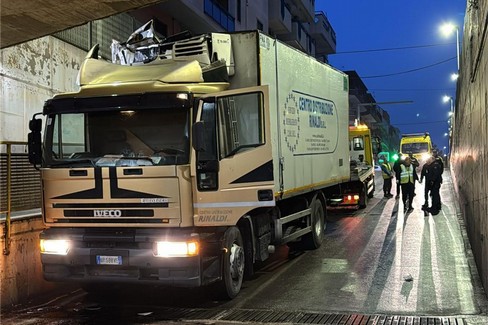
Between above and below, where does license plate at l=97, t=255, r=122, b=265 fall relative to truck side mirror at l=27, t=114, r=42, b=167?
below

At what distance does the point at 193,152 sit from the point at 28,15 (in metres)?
3.39

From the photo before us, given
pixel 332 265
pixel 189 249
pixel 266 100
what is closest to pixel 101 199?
pixel 189 249

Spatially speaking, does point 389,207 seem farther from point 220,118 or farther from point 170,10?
point 220,118

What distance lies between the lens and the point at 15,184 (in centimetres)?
786

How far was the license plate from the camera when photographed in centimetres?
637

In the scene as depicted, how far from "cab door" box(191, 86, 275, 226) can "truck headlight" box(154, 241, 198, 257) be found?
1.12 feet

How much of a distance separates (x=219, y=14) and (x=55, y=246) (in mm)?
16650

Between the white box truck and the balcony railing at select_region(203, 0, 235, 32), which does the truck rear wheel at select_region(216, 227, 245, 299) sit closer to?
the white box truck

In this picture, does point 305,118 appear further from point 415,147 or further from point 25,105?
point 415,147

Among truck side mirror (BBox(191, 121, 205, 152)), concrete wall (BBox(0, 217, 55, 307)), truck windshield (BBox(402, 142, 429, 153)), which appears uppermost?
truck windshield (BBox(402, 142, 429, 153))

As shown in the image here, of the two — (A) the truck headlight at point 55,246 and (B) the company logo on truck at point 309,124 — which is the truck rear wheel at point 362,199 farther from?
(A) the truck headlight at point 55,246

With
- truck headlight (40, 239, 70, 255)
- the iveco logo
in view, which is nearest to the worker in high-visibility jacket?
the iveco logo

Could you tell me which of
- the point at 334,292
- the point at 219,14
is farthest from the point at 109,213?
the point at 219,14

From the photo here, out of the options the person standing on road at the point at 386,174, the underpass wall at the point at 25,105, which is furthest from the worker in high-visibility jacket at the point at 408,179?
the underpass wall at the point at 25,105
